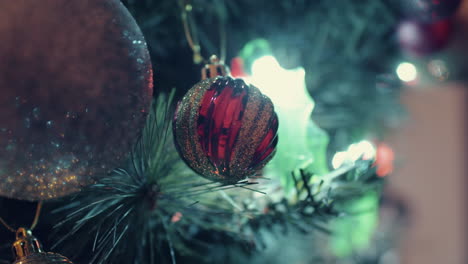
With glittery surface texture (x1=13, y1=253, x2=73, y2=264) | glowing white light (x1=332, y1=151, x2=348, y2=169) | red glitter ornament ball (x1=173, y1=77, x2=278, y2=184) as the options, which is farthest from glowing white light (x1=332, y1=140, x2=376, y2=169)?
glittery surface texture (x1=13, y1=253, x2=73, y2=264)

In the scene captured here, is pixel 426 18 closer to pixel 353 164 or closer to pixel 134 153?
pixel 353 164

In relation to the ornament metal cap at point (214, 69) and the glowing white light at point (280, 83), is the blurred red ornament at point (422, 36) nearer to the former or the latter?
the glowing white light at point (280, 83)

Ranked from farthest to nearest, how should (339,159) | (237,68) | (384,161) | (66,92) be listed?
1. (384,161)
2. (237,68)
3. (339,159)
4. (66,92)

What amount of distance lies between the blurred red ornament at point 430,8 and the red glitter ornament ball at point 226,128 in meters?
0.28

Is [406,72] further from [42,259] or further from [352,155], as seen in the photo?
[42,259]

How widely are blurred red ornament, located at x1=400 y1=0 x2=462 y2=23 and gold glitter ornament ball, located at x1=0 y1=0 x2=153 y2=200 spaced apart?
0.35m

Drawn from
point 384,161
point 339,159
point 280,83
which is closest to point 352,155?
point 339,159

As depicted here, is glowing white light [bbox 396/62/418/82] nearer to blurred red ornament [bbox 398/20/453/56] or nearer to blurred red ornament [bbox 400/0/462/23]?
blurred red ornament [bbox 398/20/453/56]

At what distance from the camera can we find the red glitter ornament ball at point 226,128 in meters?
0.30

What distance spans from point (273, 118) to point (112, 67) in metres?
0.13

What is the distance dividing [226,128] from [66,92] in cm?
12

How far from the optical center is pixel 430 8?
0.48 meters

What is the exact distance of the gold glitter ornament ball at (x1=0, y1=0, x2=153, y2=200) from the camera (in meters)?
0.28

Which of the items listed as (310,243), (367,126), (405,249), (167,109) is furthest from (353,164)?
(405,249)
